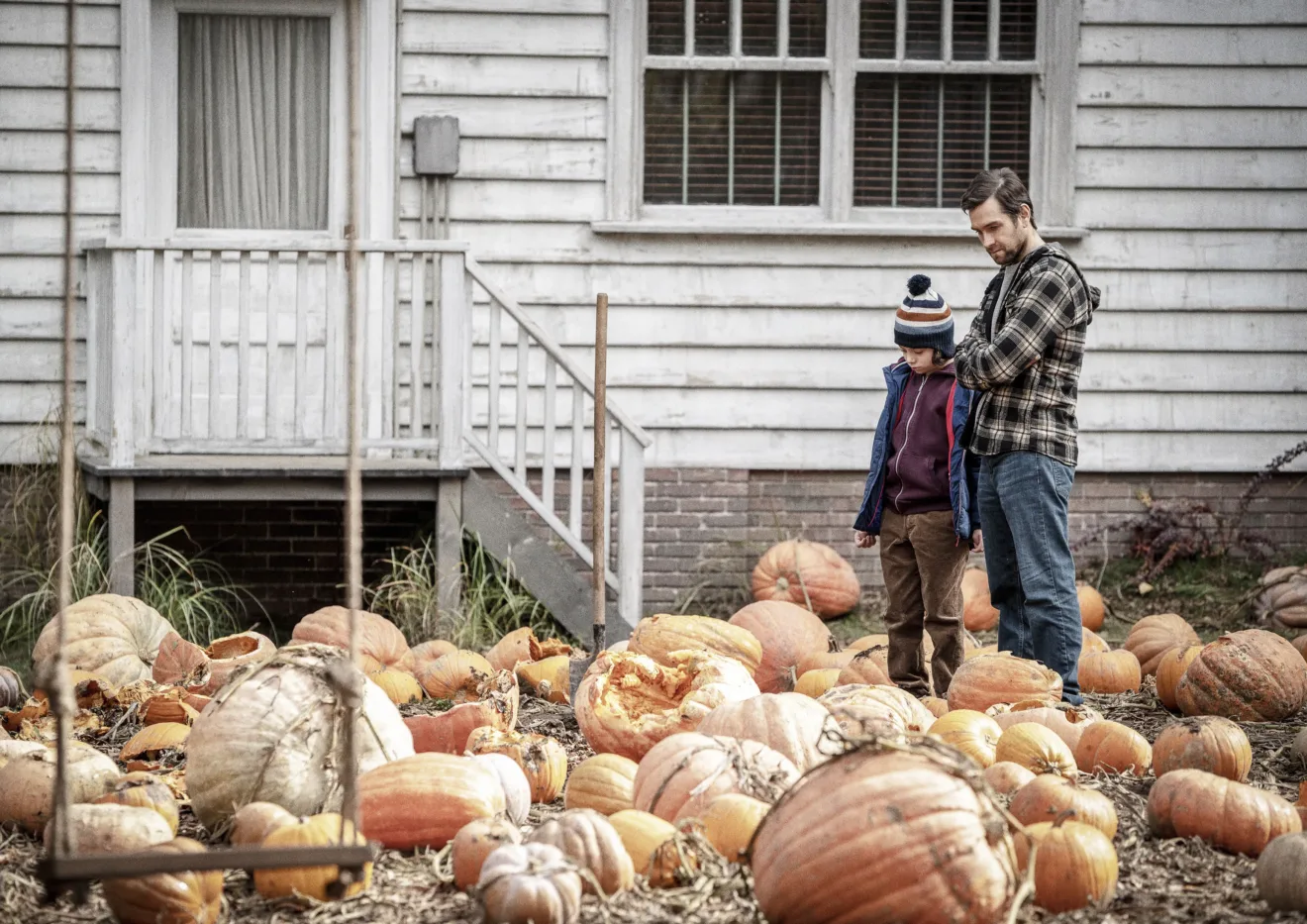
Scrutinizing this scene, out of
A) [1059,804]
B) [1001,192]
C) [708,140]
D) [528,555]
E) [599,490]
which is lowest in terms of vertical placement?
[1059,804]

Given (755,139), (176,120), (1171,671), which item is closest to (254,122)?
(176,120)

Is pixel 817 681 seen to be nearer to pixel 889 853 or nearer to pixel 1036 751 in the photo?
pixel 1036 751

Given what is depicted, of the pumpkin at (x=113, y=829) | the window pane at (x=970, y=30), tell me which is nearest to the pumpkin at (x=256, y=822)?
the pumpkin at (x=113, y=829)

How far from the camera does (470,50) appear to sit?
7227 mm

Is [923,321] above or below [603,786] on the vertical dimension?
above

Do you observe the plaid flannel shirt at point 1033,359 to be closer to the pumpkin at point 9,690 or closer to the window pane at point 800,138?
the window pane at point 800,138

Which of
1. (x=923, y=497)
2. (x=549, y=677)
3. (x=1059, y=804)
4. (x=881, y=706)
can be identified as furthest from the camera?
(x=549, y=677)

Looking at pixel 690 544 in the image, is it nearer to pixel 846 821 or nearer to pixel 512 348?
pixel 512 348

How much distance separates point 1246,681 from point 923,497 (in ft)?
4.30

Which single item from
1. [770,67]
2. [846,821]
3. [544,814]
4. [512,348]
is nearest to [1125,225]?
[770,67]

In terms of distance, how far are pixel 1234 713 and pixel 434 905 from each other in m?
3.22

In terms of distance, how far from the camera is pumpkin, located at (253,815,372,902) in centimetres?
279

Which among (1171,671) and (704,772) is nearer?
(704,772)

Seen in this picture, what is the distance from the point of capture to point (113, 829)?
294 cm
